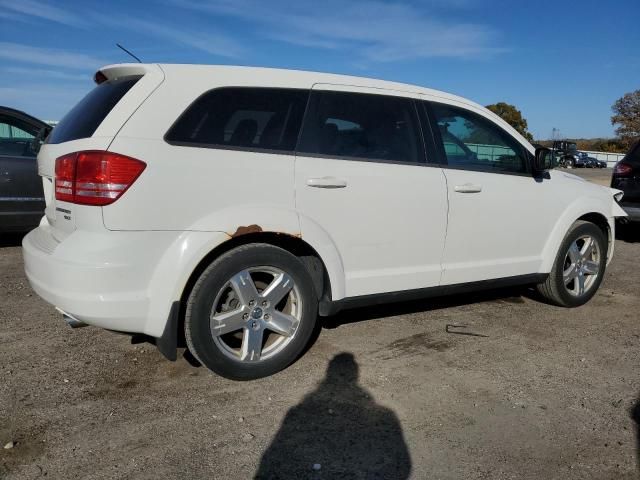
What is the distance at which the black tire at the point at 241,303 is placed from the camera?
3.01 meters

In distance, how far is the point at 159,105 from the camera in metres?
2.95

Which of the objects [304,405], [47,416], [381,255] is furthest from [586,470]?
[47,416]

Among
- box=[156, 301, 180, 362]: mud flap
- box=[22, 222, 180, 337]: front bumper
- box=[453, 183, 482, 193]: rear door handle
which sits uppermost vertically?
box=[453, 183, 482, 193]: rear door handle

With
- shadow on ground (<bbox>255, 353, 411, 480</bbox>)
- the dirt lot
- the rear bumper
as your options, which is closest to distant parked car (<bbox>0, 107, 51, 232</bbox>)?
the dirt lot

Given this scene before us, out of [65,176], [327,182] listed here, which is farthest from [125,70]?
[327,182]

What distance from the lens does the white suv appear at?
282 centimetres

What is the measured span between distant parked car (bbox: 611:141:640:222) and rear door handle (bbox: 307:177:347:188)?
5.76 meters

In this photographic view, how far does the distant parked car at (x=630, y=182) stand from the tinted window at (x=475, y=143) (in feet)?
13.4

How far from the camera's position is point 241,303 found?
3.16 m

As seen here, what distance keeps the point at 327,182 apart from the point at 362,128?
1.81ft

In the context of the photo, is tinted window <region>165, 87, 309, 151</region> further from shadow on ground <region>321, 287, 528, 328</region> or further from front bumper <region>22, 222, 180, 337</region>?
shadow on ground <region>321, 287, 528, 328</region>

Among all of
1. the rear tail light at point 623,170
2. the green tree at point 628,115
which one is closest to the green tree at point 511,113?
the green tree at point 628,115

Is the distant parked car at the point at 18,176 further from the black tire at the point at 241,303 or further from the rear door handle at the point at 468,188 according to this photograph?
the rear door handle at the point at 468,188

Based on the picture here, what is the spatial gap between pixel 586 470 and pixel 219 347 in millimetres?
1982
